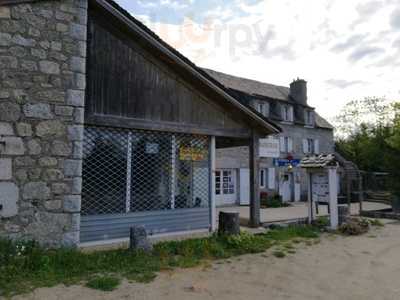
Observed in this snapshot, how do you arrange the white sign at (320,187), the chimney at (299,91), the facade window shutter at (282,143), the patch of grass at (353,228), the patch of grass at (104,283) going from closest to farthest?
the patch of grass at (104,283) < the patch of grass at (353,228) < the white sign at (320,187) < the facade window shutter at (282,143) < the chimney at (299,91)

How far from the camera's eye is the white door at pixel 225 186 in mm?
16781

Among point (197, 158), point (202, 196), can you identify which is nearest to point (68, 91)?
point (197, 158)

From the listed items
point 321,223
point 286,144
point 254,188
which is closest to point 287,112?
point 286,144

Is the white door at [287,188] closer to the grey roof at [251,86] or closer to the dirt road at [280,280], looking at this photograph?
the grey roof at [251,86]

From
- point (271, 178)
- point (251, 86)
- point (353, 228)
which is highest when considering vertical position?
point (251, 86)

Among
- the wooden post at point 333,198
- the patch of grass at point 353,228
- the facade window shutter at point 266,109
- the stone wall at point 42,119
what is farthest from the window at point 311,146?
the stone wall at point 42,119

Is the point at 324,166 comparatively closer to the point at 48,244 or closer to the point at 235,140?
the point at 235,140

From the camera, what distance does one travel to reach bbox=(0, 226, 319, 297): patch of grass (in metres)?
4.39

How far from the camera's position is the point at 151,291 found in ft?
13.6

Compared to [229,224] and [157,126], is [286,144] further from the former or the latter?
[157,126]

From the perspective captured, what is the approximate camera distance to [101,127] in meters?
6.48

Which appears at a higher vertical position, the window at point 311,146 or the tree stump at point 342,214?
the window at point 311,146

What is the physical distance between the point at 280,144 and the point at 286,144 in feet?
1.81

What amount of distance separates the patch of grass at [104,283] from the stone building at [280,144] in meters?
12.4
